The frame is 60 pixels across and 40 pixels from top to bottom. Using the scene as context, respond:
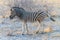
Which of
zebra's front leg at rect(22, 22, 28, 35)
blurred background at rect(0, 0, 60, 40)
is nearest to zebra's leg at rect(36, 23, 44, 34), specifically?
blurred background at rect(0, 0, 60, 40)

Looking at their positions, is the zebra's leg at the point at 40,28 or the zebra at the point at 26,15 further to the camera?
the zebra's leg at the point at 40,28

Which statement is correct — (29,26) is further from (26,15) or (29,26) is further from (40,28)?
(26,15)

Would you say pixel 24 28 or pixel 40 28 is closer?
pixel 24 28

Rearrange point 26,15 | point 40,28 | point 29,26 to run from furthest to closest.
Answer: point 29,26
point 40,28
point 26,15

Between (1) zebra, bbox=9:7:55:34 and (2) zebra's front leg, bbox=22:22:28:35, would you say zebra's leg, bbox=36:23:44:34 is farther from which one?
(2) zebra's front leg, bbox=22:22:28:35

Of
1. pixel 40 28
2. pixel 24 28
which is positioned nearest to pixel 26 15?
pixel 24 28

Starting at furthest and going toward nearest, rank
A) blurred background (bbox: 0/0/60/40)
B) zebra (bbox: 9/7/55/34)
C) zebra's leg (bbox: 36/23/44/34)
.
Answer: zebra's leg (bbox: 36/23/44/34) → zebra (bbox: 9/7/55/34) → blurred background (bbox: 0/0/60/40)

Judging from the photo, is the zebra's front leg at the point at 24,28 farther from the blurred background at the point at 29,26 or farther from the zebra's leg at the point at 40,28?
the zebra's leg at the point at 40,28

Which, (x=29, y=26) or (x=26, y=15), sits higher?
(x=26, y=15)

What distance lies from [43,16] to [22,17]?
82 centimetres

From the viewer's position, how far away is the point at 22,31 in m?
10.4

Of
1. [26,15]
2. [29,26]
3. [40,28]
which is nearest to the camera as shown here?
[26,15]

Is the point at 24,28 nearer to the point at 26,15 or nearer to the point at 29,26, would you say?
the point at 26,15

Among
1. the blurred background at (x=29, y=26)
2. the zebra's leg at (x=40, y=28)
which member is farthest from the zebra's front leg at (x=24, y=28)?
the zebra's leg at (x=40, y=28)
